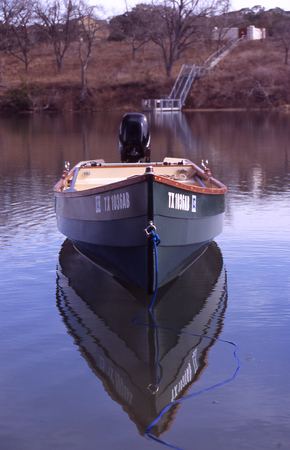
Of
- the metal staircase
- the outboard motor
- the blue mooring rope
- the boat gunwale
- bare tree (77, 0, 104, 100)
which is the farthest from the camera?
bare tree (77, 0, 104, 100)

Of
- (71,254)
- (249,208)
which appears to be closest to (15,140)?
(249,208)

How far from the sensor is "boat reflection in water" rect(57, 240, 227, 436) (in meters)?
7.57

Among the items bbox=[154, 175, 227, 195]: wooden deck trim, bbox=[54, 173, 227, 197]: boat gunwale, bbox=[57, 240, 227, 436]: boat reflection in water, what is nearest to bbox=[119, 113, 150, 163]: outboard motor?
bbox=[54, 173, 227, 197]: boat gunwale

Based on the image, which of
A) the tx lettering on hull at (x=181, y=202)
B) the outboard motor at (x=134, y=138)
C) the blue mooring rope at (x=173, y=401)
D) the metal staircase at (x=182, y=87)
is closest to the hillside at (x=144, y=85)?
the metal staircase at (x=182, y=87)

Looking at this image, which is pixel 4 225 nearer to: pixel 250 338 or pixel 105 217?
pixel 105 217

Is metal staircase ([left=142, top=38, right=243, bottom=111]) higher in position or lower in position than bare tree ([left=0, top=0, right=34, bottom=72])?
lower

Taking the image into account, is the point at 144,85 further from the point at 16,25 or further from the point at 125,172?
the point at 125,172

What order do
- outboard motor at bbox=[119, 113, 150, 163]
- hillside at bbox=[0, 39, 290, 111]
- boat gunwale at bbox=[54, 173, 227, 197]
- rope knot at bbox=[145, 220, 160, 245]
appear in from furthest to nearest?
hillside at bbox=[0, 39, 290, 111] < outboard motor at bbox=[119, 113, 150, 163] < rope knot at bbox=[145, 220, 160, 245] < boat gunwale at bbox=[54, 173, 227, 197]

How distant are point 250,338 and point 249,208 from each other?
356 inches

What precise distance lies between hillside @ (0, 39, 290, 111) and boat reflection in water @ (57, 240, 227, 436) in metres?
57.9

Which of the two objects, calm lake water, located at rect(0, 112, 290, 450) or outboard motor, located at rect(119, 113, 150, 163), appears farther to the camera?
outboard motor, located at rect(119, 113, 150, 163)

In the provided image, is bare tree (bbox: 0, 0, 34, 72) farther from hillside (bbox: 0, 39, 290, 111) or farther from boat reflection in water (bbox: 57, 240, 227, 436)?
boat reflection in water (bbox: 57, 240, 227, 436)

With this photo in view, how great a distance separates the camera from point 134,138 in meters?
16.6

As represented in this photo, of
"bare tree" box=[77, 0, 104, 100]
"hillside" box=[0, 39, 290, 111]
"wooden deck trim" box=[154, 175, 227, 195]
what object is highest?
"bare tree" box=[77, 0, 104, 100]
